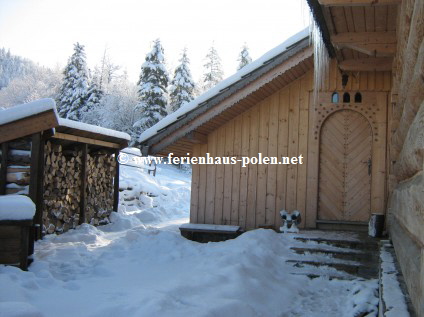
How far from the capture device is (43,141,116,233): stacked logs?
8609mm

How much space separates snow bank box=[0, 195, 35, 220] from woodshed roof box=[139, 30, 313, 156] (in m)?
3.33

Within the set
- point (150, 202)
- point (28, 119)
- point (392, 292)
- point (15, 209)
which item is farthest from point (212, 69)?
point (392, 292)

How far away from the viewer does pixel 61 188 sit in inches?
358

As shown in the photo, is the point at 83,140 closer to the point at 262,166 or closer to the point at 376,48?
the point at 262,166

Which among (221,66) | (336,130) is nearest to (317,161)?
(336,130)

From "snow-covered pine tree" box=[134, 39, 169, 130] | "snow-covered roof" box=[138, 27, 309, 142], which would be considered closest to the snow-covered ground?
"snow-covered roof" box=[138, 27, 309, 142]

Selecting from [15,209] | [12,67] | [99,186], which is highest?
[12,67]

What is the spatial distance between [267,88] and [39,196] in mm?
4756

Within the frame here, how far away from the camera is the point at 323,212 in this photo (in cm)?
799

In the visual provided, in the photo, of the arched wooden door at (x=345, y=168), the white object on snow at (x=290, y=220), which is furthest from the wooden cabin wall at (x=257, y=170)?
the white object on snow at (x=290, y=220)

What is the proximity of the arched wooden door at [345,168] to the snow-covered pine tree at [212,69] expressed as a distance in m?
31.8

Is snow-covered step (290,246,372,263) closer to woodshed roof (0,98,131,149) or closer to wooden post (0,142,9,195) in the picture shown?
woodshed roof (0,98,131,149)

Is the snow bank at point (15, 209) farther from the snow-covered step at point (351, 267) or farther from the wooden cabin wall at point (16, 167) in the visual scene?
the snow-covered step at point (351, 267)

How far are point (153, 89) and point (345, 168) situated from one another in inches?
930
